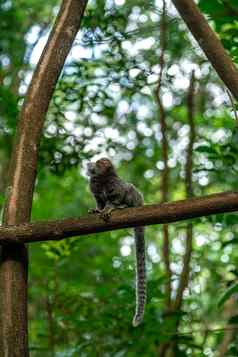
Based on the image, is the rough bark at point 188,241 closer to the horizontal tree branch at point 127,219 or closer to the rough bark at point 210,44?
the rough bark at point 210,44

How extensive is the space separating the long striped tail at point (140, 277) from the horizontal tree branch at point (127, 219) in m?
1.03

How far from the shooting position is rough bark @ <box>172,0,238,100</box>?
9.66 ft

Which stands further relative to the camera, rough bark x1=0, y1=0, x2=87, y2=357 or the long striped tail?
the long striped tail

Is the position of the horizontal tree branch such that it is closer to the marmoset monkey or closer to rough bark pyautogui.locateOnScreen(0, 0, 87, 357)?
rough bark pyautogui.locateOnScreen(0, 0, 87, 357)

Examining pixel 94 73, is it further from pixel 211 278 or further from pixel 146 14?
pixel 211 278

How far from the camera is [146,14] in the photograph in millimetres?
5891

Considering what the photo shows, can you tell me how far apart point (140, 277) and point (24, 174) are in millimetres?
1177

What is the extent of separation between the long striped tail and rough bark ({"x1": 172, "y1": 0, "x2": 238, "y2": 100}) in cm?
135

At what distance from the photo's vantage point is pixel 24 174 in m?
3.04

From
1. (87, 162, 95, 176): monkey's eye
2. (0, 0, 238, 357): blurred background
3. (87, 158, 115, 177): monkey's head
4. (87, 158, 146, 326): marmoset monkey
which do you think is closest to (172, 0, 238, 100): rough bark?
(0, 0, 238, 357): blurred background

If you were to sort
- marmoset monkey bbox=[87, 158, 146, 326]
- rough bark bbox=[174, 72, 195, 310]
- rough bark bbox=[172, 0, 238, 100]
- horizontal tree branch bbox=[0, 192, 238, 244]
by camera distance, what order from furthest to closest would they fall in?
rough bark bbox=[174, 72, 195, 310], marmoset monkey bbox=[87, 158, 146, 326], rough bark bbox=[172, 0, 238, 100], horizontal tree branch bbox=[0, 192, 238, 244]

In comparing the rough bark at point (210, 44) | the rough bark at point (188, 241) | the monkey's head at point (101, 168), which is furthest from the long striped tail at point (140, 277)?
the rough bark at point (210, 44)

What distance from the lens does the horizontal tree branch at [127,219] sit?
8.56 ft

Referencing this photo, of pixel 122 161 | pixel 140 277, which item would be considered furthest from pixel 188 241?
pixel 122 161
